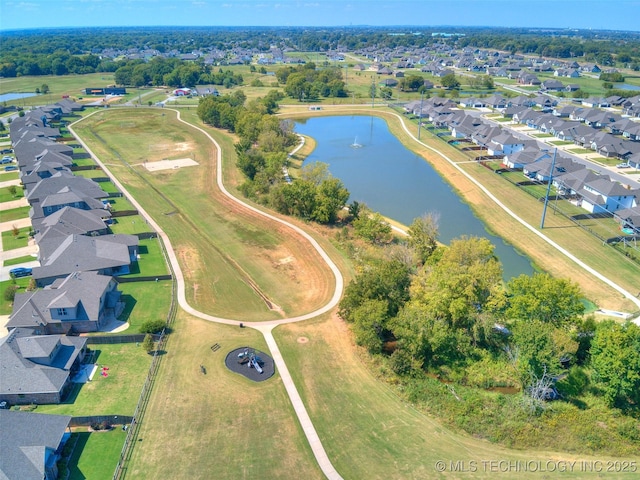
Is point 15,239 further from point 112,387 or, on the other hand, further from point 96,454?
point 96,454

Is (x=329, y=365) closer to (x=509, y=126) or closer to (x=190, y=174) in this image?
(x=190, y=174)

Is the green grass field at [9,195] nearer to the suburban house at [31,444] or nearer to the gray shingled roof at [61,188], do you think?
the gray shingled roof at [61,188]

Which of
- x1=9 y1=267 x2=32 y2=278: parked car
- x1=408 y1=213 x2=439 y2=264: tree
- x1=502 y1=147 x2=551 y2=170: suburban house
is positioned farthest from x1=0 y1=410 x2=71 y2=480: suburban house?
x1=502 y1=147 x2=551 y2=170: suburban house

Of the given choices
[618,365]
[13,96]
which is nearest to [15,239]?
[618,365]

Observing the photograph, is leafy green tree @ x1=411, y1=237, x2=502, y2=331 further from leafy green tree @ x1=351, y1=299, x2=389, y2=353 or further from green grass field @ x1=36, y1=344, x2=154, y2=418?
green grass field @ x1=36, y1=344, x2=154, y2=418

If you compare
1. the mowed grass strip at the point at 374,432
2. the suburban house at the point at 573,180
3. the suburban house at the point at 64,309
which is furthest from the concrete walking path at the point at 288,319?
the suburban house at the point at 573,180

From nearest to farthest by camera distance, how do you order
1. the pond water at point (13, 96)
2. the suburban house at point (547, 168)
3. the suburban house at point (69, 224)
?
1. the suburban house at point (69, 224)
2. the suburban house at point (547, 168)
3. the pond water at point (13, 96)

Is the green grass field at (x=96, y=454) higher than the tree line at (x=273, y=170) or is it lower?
lower

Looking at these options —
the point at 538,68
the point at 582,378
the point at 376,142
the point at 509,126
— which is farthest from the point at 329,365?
the point at 538,68
